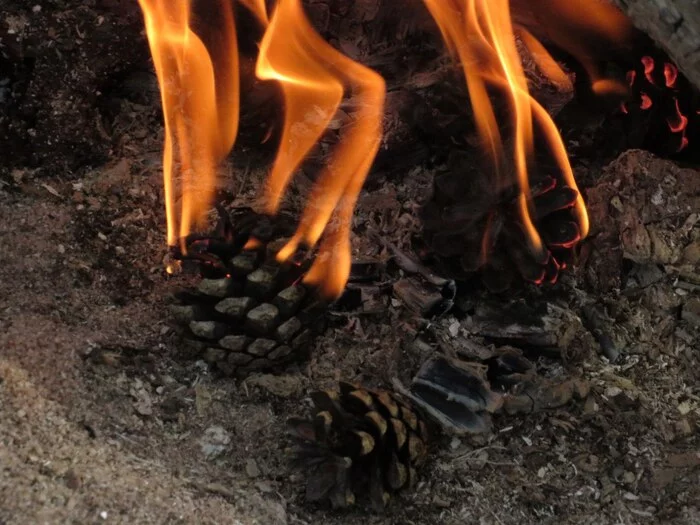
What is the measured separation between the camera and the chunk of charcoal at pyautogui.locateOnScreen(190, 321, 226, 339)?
1244mm

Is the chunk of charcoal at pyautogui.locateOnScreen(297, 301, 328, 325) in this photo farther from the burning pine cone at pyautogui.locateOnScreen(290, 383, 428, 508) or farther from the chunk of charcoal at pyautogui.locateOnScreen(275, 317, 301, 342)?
the burning pine cone at pyautogui.locateOnScreen(290, 383, 428, 508)

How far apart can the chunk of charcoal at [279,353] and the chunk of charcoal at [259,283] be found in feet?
0.32

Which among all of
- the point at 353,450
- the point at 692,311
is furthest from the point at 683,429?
the point at 353,450

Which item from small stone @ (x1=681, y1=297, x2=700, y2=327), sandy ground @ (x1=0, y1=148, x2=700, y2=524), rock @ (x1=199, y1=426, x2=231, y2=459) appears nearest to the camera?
sandy ground @ (x1=0, y1=148, x2=700, y2=524)

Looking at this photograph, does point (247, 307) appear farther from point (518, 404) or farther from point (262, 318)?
point (518, 404)

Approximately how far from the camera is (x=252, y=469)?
3.80 feet

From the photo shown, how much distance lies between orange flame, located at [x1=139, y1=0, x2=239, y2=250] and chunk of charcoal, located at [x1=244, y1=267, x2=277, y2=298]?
324 millimetres

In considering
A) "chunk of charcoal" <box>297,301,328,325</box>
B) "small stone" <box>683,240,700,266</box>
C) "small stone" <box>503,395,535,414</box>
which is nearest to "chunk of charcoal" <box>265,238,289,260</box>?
"chunk of charcoal" <box>297,301,328,325</box>

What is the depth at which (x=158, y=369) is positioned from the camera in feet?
4.22

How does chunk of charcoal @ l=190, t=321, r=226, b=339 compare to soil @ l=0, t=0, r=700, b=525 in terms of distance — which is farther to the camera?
chunk of charcoal @ l=190, t=321, r=226, b=339

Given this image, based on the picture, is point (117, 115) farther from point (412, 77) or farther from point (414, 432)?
point (414, 432)

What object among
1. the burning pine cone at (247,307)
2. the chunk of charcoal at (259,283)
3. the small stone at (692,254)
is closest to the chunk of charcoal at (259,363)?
the burning pine cone at (247,307)

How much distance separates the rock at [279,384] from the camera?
1276 millimetres

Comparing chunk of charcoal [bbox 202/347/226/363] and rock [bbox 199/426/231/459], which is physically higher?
chunk of charcoal [bbox 202/347/226/363]
